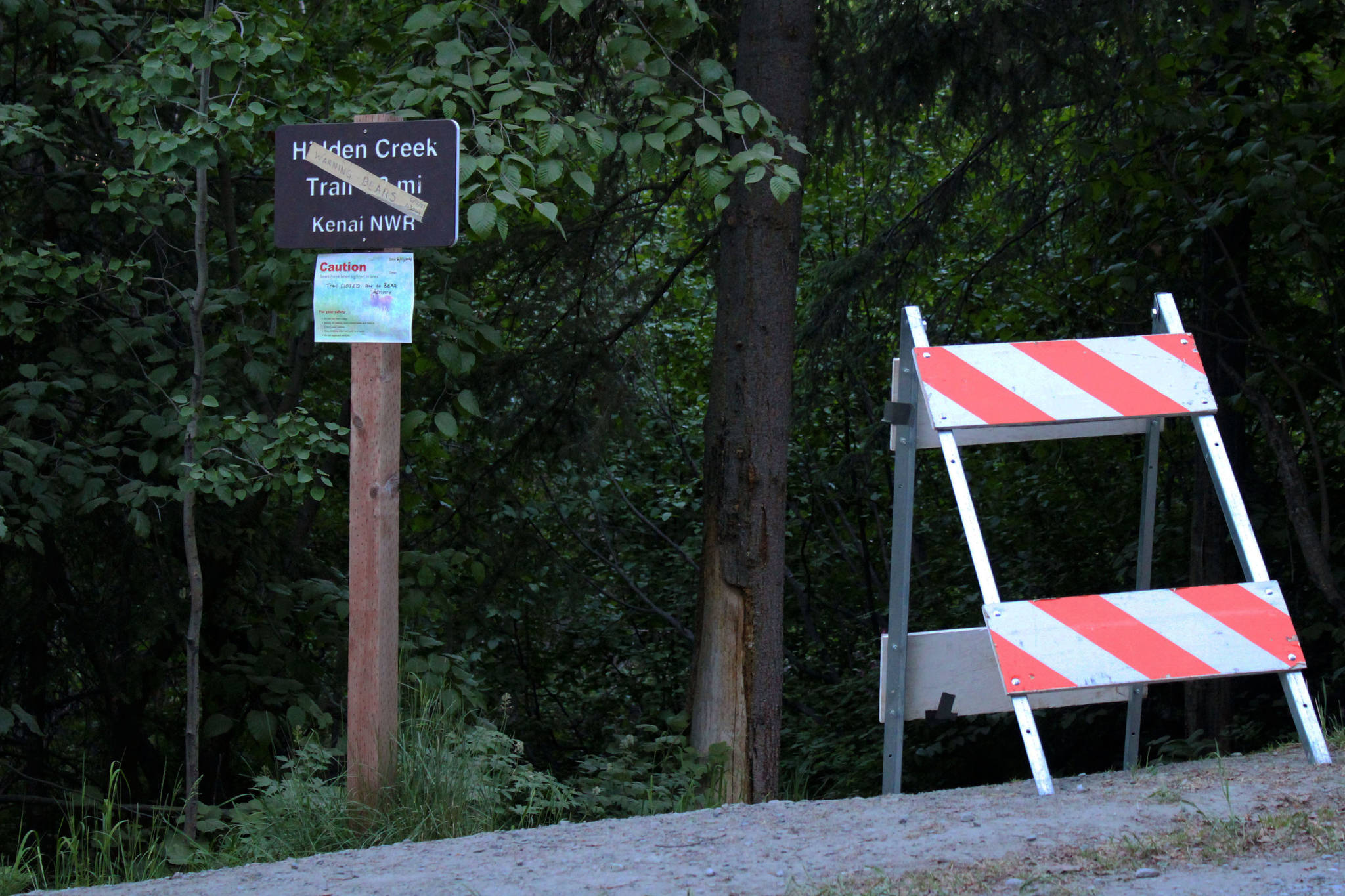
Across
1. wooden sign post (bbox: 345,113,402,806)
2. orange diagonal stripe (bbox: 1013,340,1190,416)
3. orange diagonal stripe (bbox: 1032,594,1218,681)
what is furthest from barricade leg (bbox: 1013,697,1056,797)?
wooden sign post (bbox: 345,113,402,806)

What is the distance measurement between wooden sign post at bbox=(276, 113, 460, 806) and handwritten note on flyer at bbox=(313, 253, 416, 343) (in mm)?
71

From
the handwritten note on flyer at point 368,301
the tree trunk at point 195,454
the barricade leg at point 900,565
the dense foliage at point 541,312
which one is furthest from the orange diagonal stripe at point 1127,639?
the tree trunk at point 195,454

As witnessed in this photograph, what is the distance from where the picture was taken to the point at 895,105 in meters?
8.01

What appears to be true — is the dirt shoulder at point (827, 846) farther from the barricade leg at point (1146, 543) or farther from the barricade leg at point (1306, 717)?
the barricade leg at point (1146, 543)

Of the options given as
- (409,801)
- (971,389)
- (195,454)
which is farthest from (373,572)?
(971,389)

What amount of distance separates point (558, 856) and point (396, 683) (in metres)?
1.25

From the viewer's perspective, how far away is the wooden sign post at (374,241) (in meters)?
4.32

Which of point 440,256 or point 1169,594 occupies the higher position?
point 440,256

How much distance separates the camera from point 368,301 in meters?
4.37

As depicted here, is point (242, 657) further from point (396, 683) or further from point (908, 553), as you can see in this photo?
point (908, 553)

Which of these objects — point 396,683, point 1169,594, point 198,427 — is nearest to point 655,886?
point 396,683

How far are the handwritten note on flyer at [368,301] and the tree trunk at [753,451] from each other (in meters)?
2.33

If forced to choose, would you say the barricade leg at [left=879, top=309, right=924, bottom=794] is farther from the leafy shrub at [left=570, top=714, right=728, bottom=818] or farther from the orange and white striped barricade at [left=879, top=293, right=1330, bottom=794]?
the leafy shrub at [left=570, top=714, right=728, bottom=818]

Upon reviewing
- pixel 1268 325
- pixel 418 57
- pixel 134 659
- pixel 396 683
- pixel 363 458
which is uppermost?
pixel 418 57
